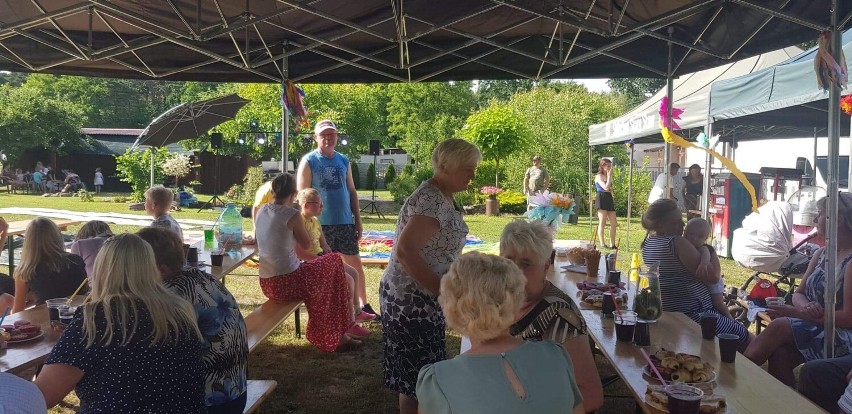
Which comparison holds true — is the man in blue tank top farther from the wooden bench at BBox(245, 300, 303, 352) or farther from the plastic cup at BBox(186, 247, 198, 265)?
the plastic cup at BBox(186, 247, 198, 265)

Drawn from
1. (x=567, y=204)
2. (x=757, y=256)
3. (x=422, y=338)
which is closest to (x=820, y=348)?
(x=567, y=204)

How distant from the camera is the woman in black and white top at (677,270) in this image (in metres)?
3.71

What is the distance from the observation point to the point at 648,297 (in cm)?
305

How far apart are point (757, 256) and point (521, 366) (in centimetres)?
612

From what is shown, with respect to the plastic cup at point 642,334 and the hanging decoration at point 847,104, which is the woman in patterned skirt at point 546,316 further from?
the hanging decoration at point 847,104

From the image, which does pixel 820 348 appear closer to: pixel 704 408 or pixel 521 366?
pixel 704 408

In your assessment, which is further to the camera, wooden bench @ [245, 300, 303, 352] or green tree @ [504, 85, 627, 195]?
green tree @ [504, 85, 627, 195]

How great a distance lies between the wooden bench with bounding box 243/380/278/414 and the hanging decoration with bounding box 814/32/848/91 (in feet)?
9.99

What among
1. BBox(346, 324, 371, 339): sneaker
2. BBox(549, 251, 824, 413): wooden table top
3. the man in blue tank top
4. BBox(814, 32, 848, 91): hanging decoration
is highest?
BBox(814, 32, 848, 91): hanging decoration

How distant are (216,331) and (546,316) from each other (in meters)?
1.25

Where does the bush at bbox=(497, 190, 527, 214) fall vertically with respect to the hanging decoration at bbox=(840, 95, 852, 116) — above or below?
below

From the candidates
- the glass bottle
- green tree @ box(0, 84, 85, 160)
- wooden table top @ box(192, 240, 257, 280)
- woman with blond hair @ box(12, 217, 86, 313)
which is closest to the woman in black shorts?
wooden table top @ box(192, 240, 257, 280)

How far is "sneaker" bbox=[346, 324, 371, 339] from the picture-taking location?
5.41 m

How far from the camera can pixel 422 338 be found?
9.88ft
